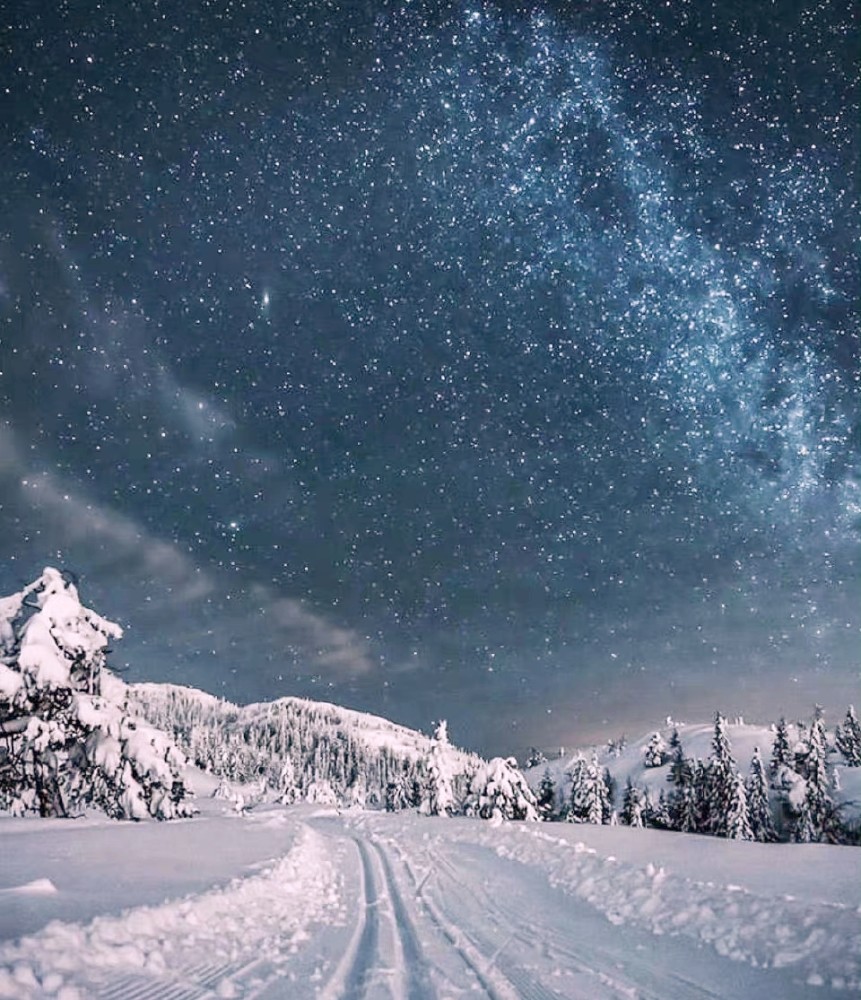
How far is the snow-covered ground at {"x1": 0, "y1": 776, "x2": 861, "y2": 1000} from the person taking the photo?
535 cm

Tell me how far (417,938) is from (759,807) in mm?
56688

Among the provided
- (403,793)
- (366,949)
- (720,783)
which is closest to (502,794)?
(720,783)

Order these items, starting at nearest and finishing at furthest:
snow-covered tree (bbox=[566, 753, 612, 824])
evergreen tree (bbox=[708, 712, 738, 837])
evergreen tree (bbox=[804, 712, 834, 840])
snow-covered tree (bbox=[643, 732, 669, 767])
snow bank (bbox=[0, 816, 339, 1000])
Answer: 1. snow bank (bbox=[0, 816, 339, 1000])
2. evergreen tree (bbox=[804, 712, 834, 840])
3. evergreen tree (bbox=[708, 712, 738, 837])
4. snow-covered tree (bbox=[566, 753, 612, 824])
5. snow-covered tree (bbox=[643, 732, 669, 767])

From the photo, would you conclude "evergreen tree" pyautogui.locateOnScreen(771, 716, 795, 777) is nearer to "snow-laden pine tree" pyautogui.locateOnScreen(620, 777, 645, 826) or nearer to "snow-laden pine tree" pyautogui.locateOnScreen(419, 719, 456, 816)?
"snow-laden pine tree" pyautogui.locateOnScreen(620, 777, 645, 826)

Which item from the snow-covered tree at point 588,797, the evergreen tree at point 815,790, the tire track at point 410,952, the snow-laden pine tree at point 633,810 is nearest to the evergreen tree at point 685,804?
the snow-laden pine tree at point 633,810

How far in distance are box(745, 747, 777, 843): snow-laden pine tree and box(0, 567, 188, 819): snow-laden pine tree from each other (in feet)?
165

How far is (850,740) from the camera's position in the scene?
11175 centimetres

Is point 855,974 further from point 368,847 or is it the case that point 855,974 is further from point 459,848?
point 368,847

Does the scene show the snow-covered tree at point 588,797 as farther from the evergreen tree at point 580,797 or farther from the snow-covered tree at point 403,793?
the snow-covered tree at point 403,793

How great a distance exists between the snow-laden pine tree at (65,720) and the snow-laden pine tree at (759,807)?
5015 cm

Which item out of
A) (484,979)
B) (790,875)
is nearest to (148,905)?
(484,979)

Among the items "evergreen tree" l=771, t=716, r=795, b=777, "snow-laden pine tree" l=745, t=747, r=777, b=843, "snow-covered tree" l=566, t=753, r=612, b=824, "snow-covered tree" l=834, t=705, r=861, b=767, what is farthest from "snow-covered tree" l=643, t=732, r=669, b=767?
"snow-laden pine tree" l=745, t=747, r=777, b=843

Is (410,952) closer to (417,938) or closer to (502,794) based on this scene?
(417,938)

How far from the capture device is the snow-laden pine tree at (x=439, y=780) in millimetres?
51656
